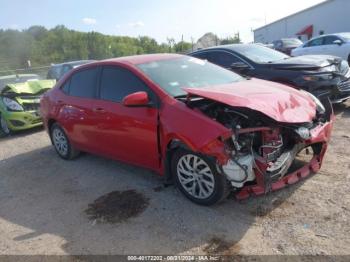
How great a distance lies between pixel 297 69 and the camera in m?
7.19

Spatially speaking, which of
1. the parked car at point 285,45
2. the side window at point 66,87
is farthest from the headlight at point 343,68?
the parked car at point 285,45

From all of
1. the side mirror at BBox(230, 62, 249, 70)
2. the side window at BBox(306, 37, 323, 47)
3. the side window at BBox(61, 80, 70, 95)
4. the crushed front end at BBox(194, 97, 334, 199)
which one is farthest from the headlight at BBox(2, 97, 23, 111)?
the side window at BBox(306, 37, 323, 47)

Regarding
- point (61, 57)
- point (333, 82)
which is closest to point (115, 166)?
point (333, 82)

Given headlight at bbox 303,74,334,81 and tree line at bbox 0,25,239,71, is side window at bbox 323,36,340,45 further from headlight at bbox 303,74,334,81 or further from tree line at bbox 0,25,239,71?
tree line at bbox 0,25,239,71

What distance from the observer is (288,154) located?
161 inches

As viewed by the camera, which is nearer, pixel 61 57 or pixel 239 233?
pixel 239 233

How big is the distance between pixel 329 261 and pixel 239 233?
2.79ft

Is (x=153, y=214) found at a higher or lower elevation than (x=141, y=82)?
lower

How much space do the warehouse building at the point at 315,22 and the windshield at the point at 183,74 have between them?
29142 millimetres

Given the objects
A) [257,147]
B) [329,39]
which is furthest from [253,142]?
[329,39]

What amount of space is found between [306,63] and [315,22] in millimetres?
31018

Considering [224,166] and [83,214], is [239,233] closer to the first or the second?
[224,166]

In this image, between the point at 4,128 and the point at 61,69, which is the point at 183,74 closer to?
the point at 4,128

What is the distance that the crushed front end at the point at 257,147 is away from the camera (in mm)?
3779
